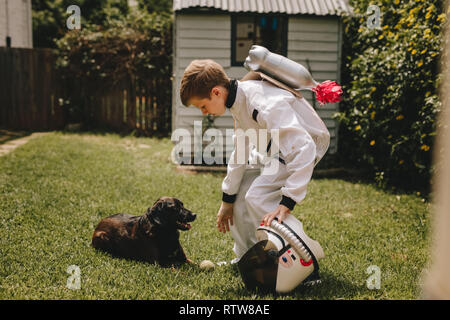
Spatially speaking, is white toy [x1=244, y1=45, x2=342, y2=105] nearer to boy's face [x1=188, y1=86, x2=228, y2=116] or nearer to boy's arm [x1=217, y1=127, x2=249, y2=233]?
boy's face [x1=188, y1=86, x2=228, y2=116]

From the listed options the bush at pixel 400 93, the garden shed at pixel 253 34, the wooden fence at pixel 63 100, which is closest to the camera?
the bush at pixel 400 93

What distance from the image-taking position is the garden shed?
8.30 metres

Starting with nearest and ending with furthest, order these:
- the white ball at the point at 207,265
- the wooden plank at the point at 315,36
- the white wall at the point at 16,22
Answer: the white ball at the point at 207,265 < the wooden plank at the point at 315,36 < the white wall at the point at 16,22

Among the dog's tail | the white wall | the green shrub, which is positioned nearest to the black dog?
the dog's tail

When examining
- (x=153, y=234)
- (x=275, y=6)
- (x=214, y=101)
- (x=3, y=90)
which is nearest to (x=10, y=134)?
(x=3, y=90)

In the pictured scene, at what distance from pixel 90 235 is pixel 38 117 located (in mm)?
8372

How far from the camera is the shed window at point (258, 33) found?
8695 millimetres

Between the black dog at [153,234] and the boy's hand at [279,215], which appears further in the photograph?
the black dog at [153,234]

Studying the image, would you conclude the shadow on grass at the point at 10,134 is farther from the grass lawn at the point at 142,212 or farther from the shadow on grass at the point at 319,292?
the shadow on grass at the point at 319,292

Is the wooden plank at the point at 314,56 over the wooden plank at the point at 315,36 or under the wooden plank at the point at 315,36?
under

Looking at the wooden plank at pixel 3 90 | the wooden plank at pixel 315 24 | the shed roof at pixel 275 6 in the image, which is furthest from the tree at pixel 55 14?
the wooden plank at pixel 315 24

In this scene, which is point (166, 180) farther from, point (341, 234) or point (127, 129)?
point (127, 129)

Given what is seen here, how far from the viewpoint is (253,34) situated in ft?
29.3

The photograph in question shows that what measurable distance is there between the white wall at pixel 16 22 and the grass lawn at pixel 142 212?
6.41m
